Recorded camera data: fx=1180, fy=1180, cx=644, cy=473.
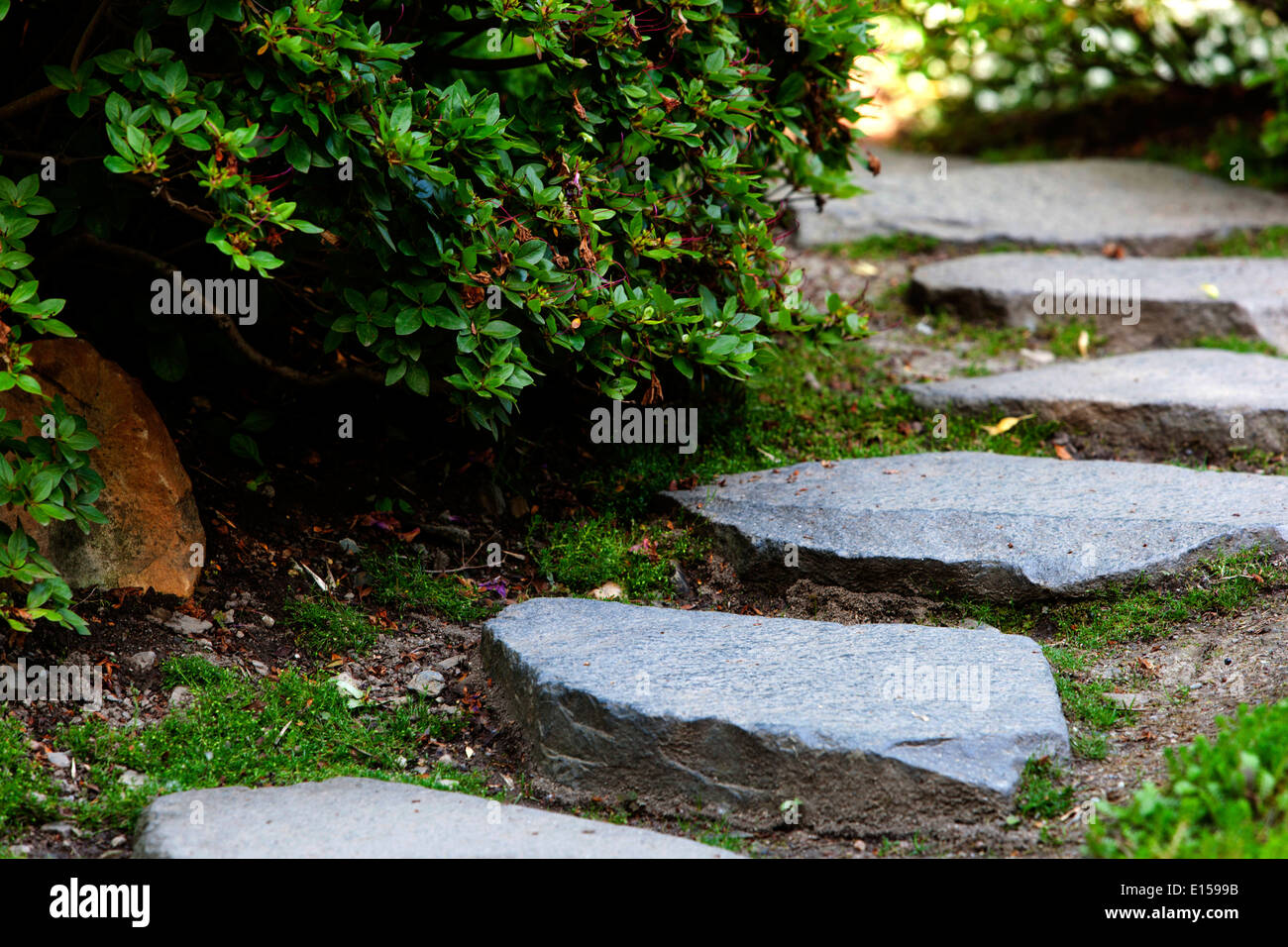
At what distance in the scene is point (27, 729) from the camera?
10.2 feet

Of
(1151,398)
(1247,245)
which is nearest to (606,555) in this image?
(1151,398)

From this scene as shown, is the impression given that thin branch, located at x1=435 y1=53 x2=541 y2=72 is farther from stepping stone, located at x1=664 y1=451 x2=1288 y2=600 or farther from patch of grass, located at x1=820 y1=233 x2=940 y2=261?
patch of grass, located at x1=820 y1=233 x2=940 y2=261

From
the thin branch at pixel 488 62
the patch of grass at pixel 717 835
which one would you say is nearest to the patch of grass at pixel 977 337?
the thin branch at pixel 488 62

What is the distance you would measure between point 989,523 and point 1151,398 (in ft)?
4.62

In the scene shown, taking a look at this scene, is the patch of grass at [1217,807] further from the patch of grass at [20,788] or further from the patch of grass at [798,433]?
the patch of grass at [20,788]

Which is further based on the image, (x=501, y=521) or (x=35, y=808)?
(x=501, y=521)

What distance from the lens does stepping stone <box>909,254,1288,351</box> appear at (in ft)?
19.1

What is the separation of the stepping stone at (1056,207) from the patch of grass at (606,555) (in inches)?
128

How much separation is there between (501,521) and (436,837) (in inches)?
70.3

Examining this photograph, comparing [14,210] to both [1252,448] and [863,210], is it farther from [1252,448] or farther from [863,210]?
[863,210]

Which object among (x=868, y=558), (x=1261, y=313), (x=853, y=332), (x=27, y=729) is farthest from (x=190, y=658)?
(x=1261, y=313)

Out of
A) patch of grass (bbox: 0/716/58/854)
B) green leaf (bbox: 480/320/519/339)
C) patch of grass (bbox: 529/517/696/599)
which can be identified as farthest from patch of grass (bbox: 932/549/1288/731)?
patch of grass (bbox: 0/716/58/854)

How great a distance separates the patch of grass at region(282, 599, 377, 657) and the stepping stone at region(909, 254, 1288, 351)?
3.72 metres

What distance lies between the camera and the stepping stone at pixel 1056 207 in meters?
6.98
